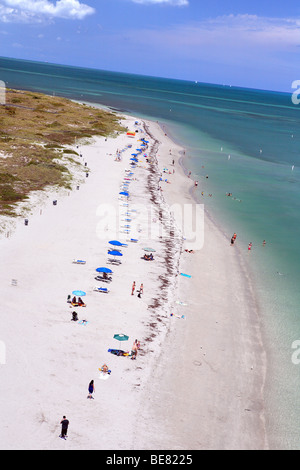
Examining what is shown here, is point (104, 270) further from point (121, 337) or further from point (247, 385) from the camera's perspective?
point (247, 385)

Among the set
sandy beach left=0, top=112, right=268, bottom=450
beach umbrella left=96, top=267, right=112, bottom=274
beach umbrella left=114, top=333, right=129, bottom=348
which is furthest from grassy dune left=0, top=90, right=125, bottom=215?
beach umbrella left=114, top=333, right=129, bottom=348

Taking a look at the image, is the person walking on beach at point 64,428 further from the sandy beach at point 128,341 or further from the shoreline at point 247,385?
the shoreline at point 247,385

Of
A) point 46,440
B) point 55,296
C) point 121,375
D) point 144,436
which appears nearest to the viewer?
point 46,440

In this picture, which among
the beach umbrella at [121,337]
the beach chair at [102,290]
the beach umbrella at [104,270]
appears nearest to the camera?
the beach umbrella at [121,337]

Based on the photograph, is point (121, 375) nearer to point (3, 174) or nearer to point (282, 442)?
point (282, 442)

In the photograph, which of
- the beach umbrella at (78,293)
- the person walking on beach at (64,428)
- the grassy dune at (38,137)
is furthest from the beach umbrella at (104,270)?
the grassy dune at (38,137)

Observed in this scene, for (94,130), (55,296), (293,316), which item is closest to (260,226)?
(293,316)

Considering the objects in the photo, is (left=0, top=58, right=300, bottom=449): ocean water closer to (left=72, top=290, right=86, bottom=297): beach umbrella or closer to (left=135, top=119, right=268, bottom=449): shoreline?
(left=135, top=119, right=268, bottom=449): shoreline
